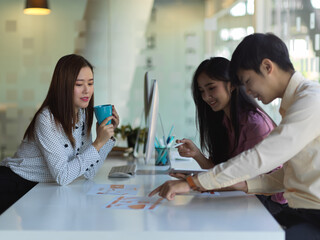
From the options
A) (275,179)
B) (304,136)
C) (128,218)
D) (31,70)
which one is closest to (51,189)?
(128,218)

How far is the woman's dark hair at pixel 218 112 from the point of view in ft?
6.98

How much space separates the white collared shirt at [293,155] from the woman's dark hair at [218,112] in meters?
0.52

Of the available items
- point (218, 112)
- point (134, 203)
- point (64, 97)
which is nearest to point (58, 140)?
point (64, 97)

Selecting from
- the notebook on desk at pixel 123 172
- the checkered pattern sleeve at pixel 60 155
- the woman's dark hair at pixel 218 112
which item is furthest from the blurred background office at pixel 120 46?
the checkered pattern sleeve at pixel 60 155

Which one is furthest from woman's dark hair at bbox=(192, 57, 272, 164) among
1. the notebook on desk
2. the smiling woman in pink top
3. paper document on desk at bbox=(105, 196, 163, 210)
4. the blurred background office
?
the blurred background office

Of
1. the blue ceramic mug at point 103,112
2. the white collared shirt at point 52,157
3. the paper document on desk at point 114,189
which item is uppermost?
the blue ceramic mug at point 103,112

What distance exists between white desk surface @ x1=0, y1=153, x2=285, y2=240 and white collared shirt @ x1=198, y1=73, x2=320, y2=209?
0.39ft

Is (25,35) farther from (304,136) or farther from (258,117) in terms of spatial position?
(304,136)

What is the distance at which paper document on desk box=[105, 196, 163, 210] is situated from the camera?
1530mm

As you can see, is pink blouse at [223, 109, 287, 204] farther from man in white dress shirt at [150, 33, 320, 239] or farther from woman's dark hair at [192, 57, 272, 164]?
man in white dress shirt at [150, 33, 320, 239]

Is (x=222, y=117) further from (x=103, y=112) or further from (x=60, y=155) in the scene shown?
(x=60, y=155)

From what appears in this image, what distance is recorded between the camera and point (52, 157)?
1.94 meters

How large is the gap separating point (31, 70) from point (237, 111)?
2.81m

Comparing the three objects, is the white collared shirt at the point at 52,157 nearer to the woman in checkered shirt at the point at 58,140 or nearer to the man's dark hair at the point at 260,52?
the woman in checkered shirt at the point at 58,140
